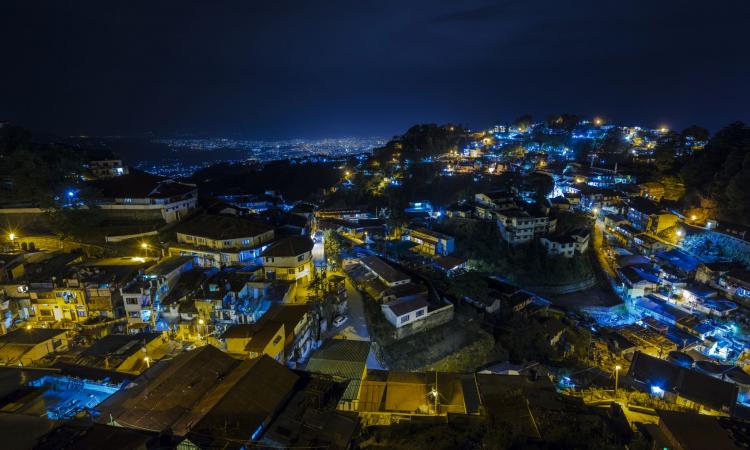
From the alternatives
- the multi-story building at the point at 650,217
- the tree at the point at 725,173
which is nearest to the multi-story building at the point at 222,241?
the multi-story building at the point at 650,217

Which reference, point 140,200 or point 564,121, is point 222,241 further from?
point 564,121

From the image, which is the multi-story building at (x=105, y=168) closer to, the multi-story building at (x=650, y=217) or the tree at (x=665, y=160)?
the multi-story building at (x=650, y=217)

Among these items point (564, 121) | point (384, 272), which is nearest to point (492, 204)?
point (384, 272)

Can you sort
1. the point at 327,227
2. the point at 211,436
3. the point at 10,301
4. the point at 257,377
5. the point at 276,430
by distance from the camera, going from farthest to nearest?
the point at 327,227
the point at 10,301
the point at 257,377
the point at 276,430
the point at 211,436

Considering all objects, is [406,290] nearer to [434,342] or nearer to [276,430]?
[434,342]

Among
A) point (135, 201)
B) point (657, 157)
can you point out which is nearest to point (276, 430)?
point (135, 201)

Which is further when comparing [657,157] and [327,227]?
[657,157]
